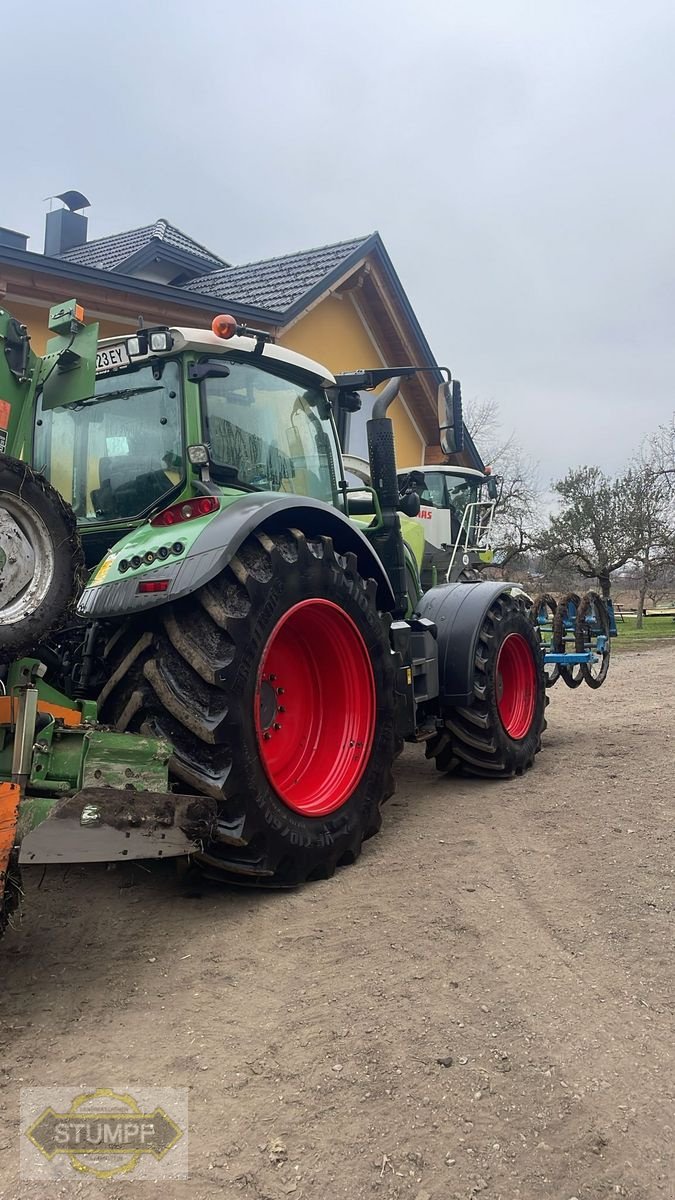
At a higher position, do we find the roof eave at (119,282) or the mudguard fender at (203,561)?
the roof eave at (119,282)

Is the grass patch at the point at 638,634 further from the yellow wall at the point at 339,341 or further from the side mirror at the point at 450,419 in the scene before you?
the side mirror at the point at 450,419

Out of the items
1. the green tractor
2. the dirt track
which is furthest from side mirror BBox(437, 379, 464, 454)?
the dirt track

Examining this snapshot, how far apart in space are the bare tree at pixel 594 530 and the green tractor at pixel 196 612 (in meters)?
A: 23.4

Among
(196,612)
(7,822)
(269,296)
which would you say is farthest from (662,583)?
(7,822)

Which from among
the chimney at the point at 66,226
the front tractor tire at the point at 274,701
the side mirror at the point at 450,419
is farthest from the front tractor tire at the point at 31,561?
the chimney at the point at 66,226

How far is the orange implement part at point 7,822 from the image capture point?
2.25 m

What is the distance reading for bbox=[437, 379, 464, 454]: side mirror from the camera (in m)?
4.76

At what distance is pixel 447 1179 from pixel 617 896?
1.76 m

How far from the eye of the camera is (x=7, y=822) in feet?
7.48

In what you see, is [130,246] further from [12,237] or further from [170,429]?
[170,429]

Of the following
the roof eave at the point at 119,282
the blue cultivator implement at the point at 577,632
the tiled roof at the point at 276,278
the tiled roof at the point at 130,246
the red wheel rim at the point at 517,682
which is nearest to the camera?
the red wheel rim at the point at 517,682

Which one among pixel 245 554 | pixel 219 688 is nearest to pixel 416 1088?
pixel 219 688

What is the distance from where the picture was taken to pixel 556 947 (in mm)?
2857

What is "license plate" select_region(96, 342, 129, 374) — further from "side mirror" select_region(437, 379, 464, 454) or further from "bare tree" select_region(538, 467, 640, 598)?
"bare tree" select_region(538, 467, 640, 598)
